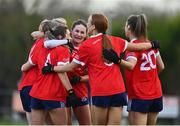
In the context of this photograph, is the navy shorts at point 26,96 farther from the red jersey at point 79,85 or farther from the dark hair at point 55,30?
the dark hair at point 55,30

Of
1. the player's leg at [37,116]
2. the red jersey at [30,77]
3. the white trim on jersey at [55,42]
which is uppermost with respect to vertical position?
the white trim on jersey at [55,42]

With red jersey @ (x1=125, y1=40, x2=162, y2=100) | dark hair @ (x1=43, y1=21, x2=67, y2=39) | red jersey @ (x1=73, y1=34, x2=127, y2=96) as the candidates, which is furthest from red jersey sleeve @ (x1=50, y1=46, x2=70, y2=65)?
red jersey @ (x1=125, y1=40, x2=162, y2=100)

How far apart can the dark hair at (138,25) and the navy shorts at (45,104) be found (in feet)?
5.03

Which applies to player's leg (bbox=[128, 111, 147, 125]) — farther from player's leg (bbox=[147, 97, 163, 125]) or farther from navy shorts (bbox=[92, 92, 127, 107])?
navy shorts (bbox=[92, 92, 127, 107])

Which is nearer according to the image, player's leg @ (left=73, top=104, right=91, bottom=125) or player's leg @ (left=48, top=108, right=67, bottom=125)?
player's leg @ (left=48, top=108, right=67, bottom=125)

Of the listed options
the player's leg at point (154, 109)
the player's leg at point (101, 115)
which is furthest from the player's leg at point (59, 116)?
the player's leg at point (154, 109)

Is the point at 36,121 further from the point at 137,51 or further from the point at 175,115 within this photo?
the point at 175,115

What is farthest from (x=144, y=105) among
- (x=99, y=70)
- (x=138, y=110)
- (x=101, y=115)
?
(x=99, y=70)

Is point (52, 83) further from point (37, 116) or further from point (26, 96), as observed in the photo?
point (26, 96)

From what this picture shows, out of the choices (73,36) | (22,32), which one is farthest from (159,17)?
(73,36)

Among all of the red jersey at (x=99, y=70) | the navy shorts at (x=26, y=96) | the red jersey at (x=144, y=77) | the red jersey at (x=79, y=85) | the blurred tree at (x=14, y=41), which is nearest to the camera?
the red jersey at (x=99, y=70)

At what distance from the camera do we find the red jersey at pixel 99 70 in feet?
32.1

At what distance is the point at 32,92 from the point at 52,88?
37 cm

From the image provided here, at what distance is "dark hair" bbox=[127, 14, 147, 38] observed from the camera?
10344mm
